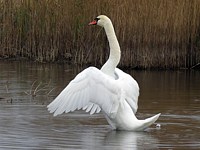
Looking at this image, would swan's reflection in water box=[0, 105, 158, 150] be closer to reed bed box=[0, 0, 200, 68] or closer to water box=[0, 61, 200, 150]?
water box=[0, 61, 200, 150]

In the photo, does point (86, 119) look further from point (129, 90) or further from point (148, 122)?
point (148, 122)

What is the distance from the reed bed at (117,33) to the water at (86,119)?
114 centimetres

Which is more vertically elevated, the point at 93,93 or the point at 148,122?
the point at 93,93

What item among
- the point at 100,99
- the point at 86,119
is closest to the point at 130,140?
the point at 100,99

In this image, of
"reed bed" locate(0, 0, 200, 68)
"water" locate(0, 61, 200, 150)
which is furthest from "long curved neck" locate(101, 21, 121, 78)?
"reed bed" locate(0, 0, 200, 68)

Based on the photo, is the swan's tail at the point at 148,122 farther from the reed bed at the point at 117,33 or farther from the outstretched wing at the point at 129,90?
the reed bed at the point at 117,33

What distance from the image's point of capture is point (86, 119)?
9.90 meters

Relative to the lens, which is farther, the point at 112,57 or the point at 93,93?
the point at 112,57

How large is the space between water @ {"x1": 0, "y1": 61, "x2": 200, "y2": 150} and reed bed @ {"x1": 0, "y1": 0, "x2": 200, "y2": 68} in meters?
1.14

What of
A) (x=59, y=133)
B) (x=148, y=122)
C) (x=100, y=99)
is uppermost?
(x=100, y=99)

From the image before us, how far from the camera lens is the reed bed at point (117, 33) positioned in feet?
53.2

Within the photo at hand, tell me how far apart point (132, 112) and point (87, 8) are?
801 cm

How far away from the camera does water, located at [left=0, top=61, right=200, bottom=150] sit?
8.05 meters

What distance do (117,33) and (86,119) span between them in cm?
661
